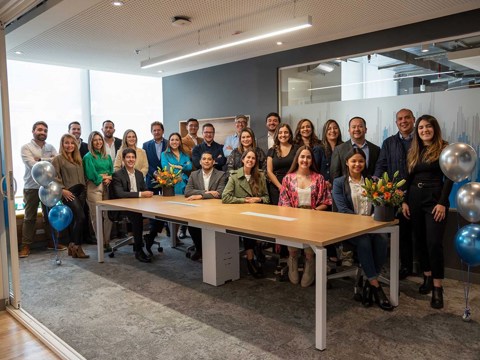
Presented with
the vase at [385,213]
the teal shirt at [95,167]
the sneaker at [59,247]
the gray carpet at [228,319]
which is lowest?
the gray carpet at [228,319]

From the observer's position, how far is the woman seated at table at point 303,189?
395 centimetres

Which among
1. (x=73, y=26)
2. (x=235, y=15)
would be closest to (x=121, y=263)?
(x=73, y=26)

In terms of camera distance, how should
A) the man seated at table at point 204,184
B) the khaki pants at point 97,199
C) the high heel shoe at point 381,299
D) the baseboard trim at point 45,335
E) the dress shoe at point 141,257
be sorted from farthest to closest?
the khaki pants at point 97,199
the dress shoe at point 141,257
the man seated at table at point 204,184
the high heel shoe at point 381,299
the baseboard trim at point 45,335

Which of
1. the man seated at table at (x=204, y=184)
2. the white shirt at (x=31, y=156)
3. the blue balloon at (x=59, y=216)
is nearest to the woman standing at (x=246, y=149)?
the man seated at table at (x=204, y=184)

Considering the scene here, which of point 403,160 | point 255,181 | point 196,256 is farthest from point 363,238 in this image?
point 196,256

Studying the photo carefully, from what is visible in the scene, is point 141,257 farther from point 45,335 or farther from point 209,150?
point 45,335

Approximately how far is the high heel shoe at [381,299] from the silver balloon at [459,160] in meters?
1.09

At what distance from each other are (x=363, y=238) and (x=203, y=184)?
2133mm

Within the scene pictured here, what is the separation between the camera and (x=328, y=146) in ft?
15.8

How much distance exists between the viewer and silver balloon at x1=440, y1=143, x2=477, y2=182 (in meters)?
2.82

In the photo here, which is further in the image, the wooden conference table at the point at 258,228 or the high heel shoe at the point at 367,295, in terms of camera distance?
the high heel shoe at the point at 367,295

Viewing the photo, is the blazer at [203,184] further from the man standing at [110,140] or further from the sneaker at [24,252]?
the sneaker at [24,252]

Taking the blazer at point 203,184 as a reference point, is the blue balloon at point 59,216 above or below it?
below

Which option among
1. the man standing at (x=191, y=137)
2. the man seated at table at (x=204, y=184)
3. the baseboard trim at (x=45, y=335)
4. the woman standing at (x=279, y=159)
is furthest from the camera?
the man standing at (x=191, y=137)
